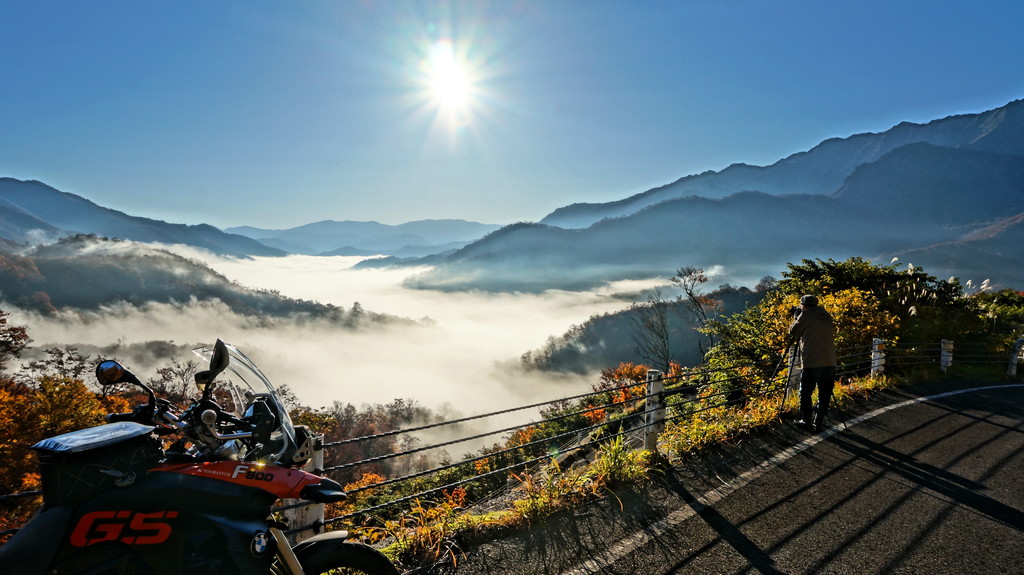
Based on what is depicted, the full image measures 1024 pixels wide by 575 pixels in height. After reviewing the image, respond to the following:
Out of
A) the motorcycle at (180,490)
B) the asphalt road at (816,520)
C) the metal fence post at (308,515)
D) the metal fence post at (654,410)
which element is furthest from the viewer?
the metal fence post at (654,410)

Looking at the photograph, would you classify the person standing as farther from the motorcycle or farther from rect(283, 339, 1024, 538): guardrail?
the motorcycle

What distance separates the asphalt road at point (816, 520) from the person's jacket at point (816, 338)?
1.12 metres

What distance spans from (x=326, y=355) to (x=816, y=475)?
670 ft

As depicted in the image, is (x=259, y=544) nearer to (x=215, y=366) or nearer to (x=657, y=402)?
(x=215, y=366)

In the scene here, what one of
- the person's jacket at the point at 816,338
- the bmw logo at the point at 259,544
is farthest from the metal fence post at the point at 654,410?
the bmw logo at the point at 259,544

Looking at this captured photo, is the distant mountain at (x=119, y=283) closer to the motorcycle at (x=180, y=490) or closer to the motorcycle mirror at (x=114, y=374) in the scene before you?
the motorcycle at (x=180, y=490)

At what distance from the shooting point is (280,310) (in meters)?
184

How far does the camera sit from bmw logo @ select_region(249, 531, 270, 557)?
2.11 metres

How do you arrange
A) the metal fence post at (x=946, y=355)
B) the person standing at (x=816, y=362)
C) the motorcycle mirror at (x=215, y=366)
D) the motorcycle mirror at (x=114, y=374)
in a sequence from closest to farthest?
the motorcycle mirror at (x=114, y=374), the motorcycle mirror at (x=215, y=366), the person standing at (x=816, y=362), the metal fence post at (x=946, y=355)

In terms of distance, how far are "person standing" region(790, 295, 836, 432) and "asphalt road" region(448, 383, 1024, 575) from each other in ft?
1.83

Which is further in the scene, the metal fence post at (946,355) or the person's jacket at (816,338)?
the metal fence post at (946,355)

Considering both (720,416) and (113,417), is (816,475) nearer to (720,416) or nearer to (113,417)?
(720,416)

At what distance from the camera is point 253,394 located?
240 centimetres

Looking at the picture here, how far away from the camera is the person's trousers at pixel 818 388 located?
7.00 meters
